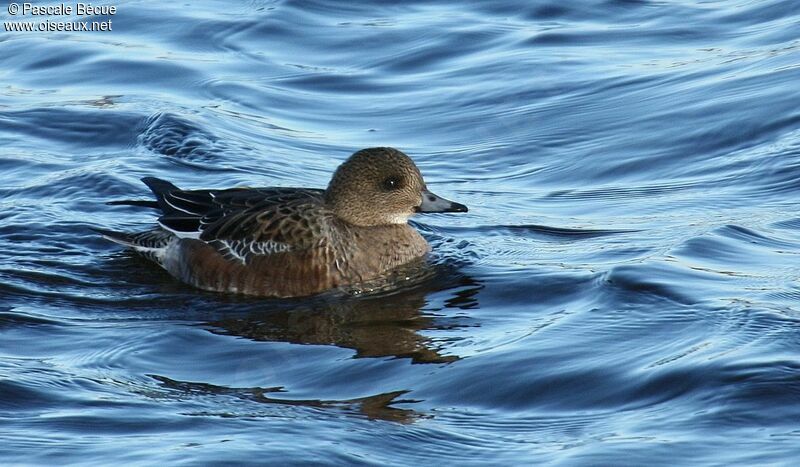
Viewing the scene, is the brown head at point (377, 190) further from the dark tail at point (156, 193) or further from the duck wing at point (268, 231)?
the dark tail at point (156, 193)

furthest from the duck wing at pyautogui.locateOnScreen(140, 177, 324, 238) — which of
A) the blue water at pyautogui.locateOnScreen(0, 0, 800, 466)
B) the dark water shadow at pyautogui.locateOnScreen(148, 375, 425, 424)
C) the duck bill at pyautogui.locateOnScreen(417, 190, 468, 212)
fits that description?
the dark water shadow at pyautogui.locateOnScreen(148, 375, 425, 424)

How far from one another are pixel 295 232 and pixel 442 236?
3.98ft

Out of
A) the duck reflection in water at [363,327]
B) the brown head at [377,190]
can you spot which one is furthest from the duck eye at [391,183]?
the duck reflection in water at [363,327]

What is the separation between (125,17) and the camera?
598 inches

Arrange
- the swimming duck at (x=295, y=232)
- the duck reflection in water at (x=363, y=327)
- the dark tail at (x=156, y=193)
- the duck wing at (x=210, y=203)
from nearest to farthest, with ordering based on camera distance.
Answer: the duck reflection in water at (x=363, y=327) → the swimming duck at (x=295, y=232) → the duck wing at (x=210, y=203) → the dark tail at (x=156, y=193)

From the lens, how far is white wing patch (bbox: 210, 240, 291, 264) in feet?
29.2

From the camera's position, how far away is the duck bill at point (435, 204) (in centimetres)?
909

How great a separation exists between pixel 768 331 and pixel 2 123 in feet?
22.8

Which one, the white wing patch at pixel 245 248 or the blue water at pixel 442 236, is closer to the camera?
the blue water at pixel 442 236

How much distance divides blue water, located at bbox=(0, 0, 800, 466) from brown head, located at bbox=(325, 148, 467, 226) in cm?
40

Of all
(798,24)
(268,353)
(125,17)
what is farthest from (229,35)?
(268,353)

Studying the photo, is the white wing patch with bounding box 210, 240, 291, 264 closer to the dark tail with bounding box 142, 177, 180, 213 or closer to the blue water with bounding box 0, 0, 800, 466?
the blue water with bounding box 0, 0, 800, 466

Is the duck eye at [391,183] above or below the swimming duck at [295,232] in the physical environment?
above

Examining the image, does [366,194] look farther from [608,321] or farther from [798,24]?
[798,24]
